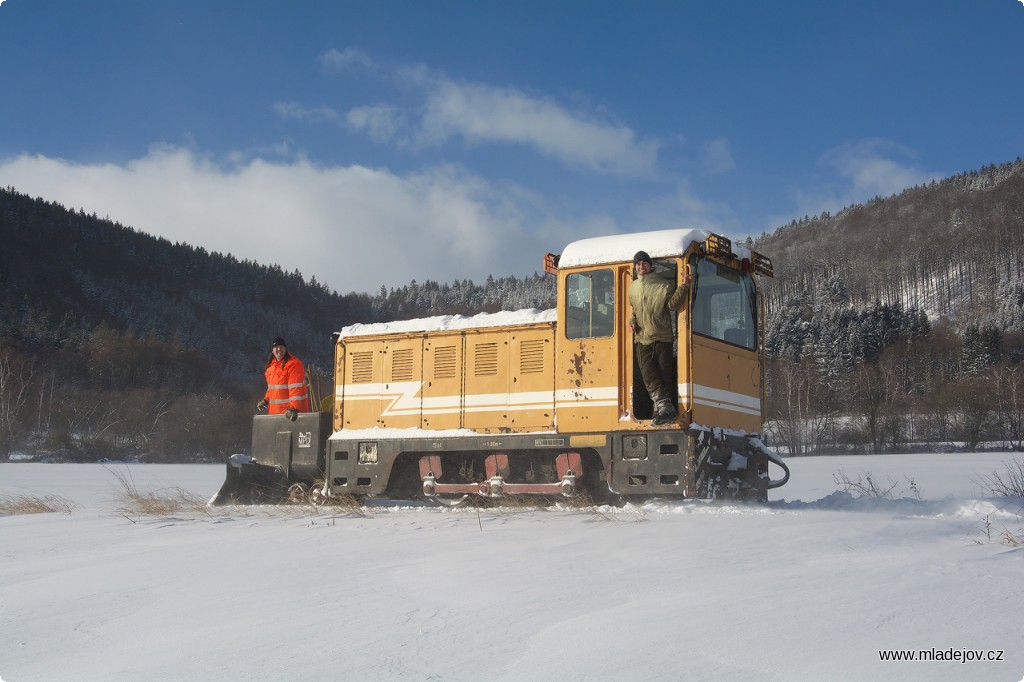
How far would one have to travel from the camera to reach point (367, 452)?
1224 cm

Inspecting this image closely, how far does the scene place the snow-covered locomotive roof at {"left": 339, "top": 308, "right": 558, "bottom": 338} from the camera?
11539 millimetres

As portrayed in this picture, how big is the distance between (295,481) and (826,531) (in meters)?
8.91

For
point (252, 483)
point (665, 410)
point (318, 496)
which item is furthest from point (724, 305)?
point (252, 483)

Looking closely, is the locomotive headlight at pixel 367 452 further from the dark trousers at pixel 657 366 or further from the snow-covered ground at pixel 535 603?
the dark trousers at pixel 657 366

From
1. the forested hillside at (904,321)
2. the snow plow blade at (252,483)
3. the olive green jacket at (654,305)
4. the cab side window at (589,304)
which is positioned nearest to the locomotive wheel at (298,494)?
the snow plow blade at (252,483)

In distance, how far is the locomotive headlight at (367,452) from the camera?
1217 cm

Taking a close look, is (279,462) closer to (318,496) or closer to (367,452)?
(318,496)

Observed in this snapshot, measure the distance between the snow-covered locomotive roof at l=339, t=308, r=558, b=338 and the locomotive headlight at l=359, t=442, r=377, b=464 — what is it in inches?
65.6

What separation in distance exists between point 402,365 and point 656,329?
4094 millimetres

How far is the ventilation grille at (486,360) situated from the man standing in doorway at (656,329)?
223 centimetres

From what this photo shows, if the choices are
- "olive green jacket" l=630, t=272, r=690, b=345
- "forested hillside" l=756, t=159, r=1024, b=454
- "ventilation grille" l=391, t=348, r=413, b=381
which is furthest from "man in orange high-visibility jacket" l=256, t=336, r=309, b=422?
"forested hillside" l=756, t=159, r=1024, b=454

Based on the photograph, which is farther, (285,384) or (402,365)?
A: (285,384)

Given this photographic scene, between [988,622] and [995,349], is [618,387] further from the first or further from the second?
[995,349]

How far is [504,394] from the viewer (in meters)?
11.4
